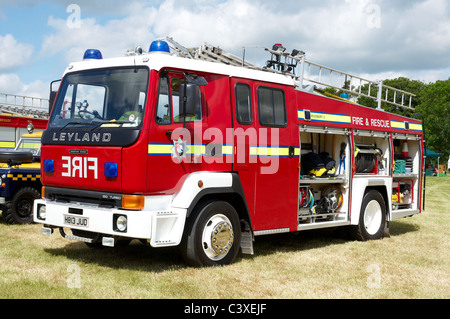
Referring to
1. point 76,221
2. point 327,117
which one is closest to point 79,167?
point 76,221

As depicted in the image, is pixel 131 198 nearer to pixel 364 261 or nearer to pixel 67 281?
pixel 67 281

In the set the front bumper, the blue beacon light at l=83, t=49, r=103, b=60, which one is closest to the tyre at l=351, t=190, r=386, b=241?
the front bumper

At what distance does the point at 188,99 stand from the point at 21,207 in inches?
223

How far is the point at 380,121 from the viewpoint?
995cm

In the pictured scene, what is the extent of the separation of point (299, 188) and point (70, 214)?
352 cm

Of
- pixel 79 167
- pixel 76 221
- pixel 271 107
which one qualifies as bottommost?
pixel 76 221

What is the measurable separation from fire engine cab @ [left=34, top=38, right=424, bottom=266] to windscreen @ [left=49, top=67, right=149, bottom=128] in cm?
2

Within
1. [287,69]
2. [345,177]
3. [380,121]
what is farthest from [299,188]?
[380,121]

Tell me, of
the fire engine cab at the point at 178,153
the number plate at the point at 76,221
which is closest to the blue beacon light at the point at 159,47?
the fire engine cab at the point at 178,153

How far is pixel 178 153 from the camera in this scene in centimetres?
630

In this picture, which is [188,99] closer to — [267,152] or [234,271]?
[267,152]

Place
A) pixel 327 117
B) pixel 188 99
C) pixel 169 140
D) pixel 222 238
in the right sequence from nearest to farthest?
pixel 188 99 → pixel 169 140 → pixel 222 238 → pixel 327 117

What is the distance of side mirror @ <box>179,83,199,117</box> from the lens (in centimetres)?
611
